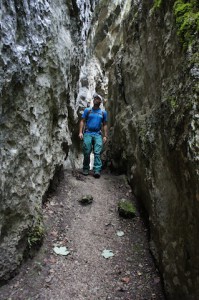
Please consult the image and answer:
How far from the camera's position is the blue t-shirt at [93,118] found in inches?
355

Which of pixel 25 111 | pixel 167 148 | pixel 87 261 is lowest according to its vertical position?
pixel 87 261

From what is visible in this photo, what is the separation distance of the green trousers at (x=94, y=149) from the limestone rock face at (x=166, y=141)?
41.6 inches

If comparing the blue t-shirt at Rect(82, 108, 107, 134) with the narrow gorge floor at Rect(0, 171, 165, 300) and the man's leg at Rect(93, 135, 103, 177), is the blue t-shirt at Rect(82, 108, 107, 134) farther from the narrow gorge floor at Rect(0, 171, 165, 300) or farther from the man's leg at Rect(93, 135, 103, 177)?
the narrow gorge floor at Rect(0, 171, 165, 300)

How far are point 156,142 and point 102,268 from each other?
2415 millimetres

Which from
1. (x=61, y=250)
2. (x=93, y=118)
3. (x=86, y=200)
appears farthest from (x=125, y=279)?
(x=93, y=118)

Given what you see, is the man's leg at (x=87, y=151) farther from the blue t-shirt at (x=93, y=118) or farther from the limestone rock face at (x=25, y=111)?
the limestone rock face at (x=25, y=111)

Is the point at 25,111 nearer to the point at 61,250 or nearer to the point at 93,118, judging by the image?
the point at 61,250

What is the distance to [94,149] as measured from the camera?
8.90 meters

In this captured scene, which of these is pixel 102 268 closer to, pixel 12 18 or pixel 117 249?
pixel 117 249

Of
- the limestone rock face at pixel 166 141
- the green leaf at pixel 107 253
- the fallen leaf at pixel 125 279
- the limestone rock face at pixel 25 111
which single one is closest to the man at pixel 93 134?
the limestone rock face at pixel 166 141

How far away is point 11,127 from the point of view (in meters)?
4.16

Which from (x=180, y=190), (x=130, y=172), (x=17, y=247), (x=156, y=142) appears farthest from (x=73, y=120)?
(x=180, y=190)

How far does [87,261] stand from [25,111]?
2902 millimetres

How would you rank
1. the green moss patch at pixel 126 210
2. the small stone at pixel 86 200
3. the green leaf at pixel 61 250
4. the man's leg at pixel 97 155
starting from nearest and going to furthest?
the green leaf at pixel 61 250 → the green moss patch at pixel 126 210 → the small stone at pixel 86 200 → the man's leg at pixel 97 155
